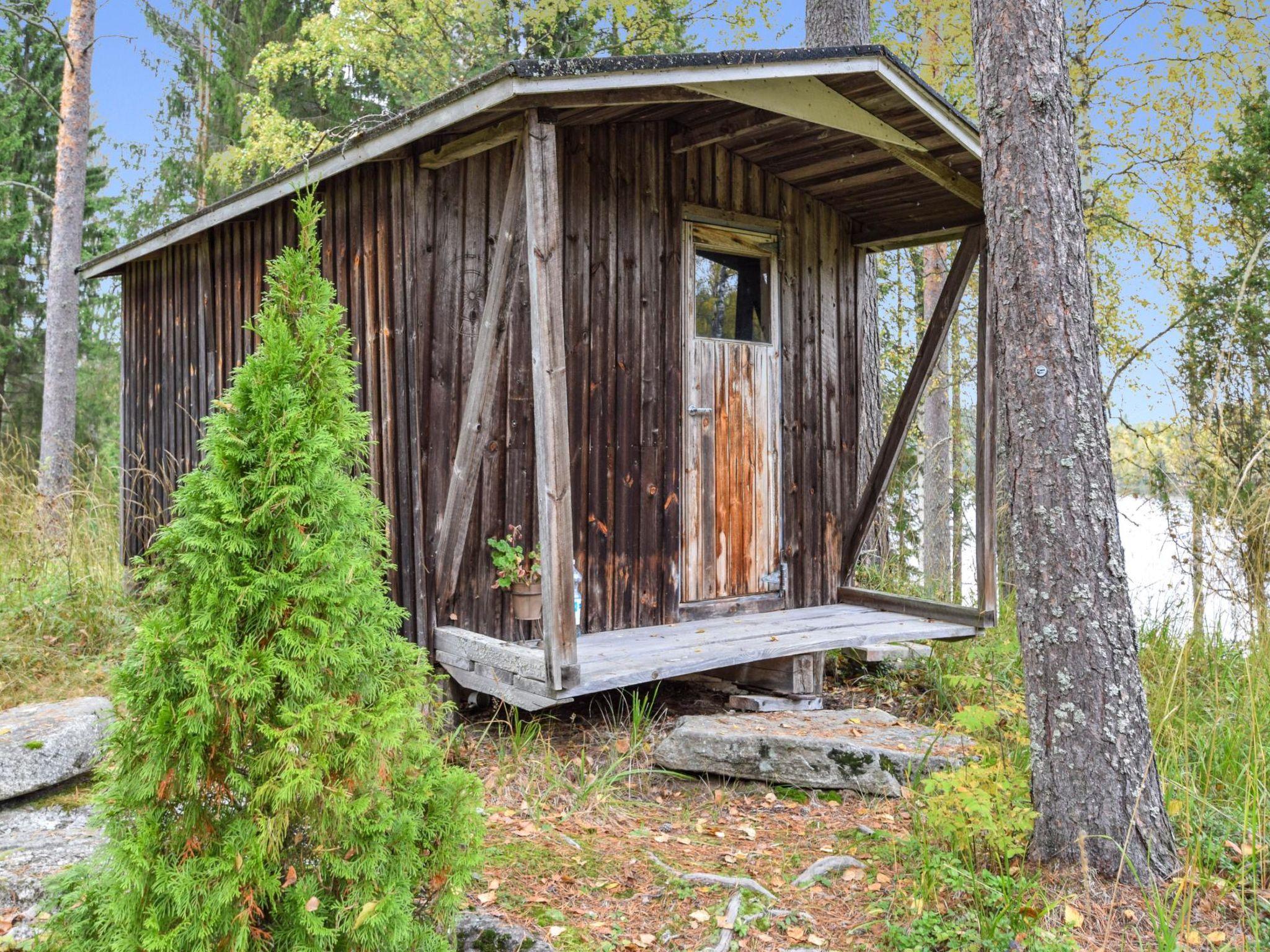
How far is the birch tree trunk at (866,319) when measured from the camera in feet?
28.9

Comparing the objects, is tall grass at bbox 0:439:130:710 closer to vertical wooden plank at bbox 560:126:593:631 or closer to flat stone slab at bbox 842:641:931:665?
vertical wooden plank at bbox 560:126:593:631

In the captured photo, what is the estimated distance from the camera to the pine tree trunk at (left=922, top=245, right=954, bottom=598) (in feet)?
41.2

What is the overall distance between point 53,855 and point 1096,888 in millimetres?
3781

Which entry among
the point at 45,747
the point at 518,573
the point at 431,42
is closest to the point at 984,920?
the point at 518,573

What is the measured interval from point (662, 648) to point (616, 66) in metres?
2.94

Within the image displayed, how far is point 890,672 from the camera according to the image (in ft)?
22.7

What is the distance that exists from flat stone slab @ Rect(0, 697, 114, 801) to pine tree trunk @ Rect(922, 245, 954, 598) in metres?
9.97

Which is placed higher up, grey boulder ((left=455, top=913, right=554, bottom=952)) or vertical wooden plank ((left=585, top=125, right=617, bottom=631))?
vertical wooden plank ((left=585, top=125, right=617, bottom=631))

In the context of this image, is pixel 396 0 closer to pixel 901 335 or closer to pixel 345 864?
pixel 901 335

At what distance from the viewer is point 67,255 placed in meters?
11.1

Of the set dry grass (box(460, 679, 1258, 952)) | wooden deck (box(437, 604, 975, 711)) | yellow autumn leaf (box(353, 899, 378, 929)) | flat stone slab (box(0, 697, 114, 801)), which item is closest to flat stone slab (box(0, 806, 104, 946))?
flat stone slab (box(0, 697, 114, 801))

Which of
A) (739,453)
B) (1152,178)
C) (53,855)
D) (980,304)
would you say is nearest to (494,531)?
(739,453)

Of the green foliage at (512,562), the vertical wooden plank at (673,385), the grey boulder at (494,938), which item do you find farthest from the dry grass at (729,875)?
the vertical wooden plank at (673,385)

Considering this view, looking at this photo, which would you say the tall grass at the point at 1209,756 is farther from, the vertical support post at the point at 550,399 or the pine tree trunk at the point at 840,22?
the pine tree trunk at the point at 840,22
